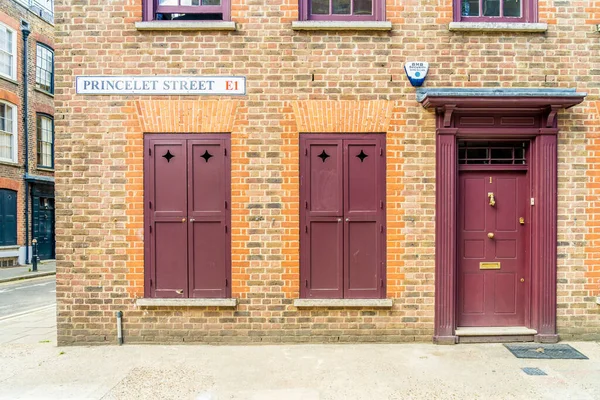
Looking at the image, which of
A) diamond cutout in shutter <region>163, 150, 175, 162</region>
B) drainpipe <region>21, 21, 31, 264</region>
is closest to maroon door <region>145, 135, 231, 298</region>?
diamond cutout in shutter <region>163, 150, 175, 162</region>

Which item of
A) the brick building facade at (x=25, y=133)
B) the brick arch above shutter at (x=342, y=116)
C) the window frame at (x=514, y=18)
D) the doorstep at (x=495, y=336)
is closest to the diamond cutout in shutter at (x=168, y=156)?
the brick arch above shutter at (x=342, y=116)

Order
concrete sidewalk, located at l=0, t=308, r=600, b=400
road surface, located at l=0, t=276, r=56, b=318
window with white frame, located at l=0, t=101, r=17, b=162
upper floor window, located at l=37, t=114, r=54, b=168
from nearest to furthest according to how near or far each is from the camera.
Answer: concrete sidewalk, located at l=0, t=308, r=600, b=400
road surface, located at l=0, t=276, r=56, b=318
window with white frame, located at l=0, t=101, r=17, b=162
upper floor window, located at l=37, t=114, r=54, b=168

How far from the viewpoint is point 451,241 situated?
5777 mm

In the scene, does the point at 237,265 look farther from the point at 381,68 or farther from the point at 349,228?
the point at 381,68

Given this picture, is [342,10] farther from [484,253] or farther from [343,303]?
[343,303]

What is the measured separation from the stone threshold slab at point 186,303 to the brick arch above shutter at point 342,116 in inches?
103

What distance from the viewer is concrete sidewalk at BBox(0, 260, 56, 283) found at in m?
14.3

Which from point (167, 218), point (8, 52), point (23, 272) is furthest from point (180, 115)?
point (8, 52)

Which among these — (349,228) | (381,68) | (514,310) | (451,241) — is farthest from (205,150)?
(514,310)

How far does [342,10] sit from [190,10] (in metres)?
2.20

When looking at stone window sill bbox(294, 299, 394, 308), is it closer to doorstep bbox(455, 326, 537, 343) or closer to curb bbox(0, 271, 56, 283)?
doorstep bbox(455, 326, 537, 343)

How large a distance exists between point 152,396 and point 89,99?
13.2ft

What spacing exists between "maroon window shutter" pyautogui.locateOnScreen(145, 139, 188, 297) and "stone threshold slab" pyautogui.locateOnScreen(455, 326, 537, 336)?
4.02 m

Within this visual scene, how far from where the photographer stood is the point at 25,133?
1766 cm
